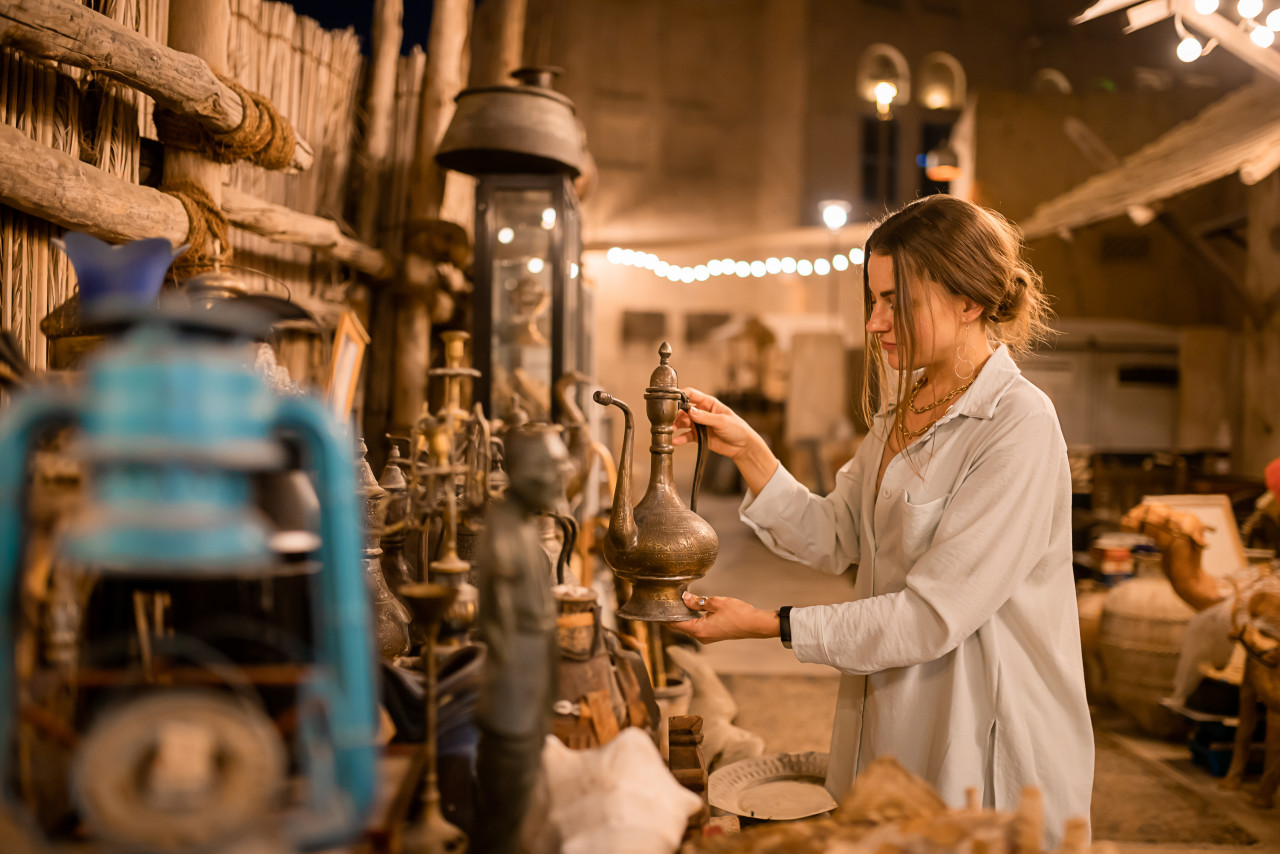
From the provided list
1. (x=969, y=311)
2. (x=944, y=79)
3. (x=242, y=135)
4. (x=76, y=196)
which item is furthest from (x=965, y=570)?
(x=944, y=79)

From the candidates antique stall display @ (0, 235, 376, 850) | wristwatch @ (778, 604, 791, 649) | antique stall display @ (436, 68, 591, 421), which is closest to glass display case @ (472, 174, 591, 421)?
antique stall display @ (436, 68, 591, 421)

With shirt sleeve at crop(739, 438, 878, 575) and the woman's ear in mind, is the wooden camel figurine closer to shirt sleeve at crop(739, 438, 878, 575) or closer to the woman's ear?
shirt sleeve at crop(739, 438, 878, 575)

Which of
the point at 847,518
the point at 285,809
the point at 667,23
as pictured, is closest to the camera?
the point at 285,809

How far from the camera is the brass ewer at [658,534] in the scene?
1751 millimetres

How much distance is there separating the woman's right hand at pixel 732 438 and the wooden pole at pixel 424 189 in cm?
320

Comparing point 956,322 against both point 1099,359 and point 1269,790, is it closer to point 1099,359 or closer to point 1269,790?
point 1269,790

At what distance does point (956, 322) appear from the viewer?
6.37 feet

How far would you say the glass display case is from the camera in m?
4.99

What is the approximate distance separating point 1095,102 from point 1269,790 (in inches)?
356

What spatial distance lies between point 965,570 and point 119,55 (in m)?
2.45

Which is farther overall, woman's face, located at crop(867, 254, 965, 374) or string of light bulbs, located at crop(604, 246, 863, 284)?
string of light bulbs, located at crop(604, 246, 863, 284)

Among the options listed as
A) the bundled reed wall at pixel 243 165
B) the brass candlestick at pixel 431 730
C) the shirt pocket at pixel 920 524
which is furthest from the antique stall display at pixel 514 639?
the bundled reed wall at pixel 243 165

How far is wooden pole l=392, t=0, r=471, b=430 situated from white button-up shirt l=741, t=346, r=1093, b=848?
378 cm

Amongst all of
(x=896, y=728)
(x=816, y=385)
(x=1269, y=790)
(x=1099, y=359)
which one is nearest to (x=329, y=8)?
(x=896, y=728)
